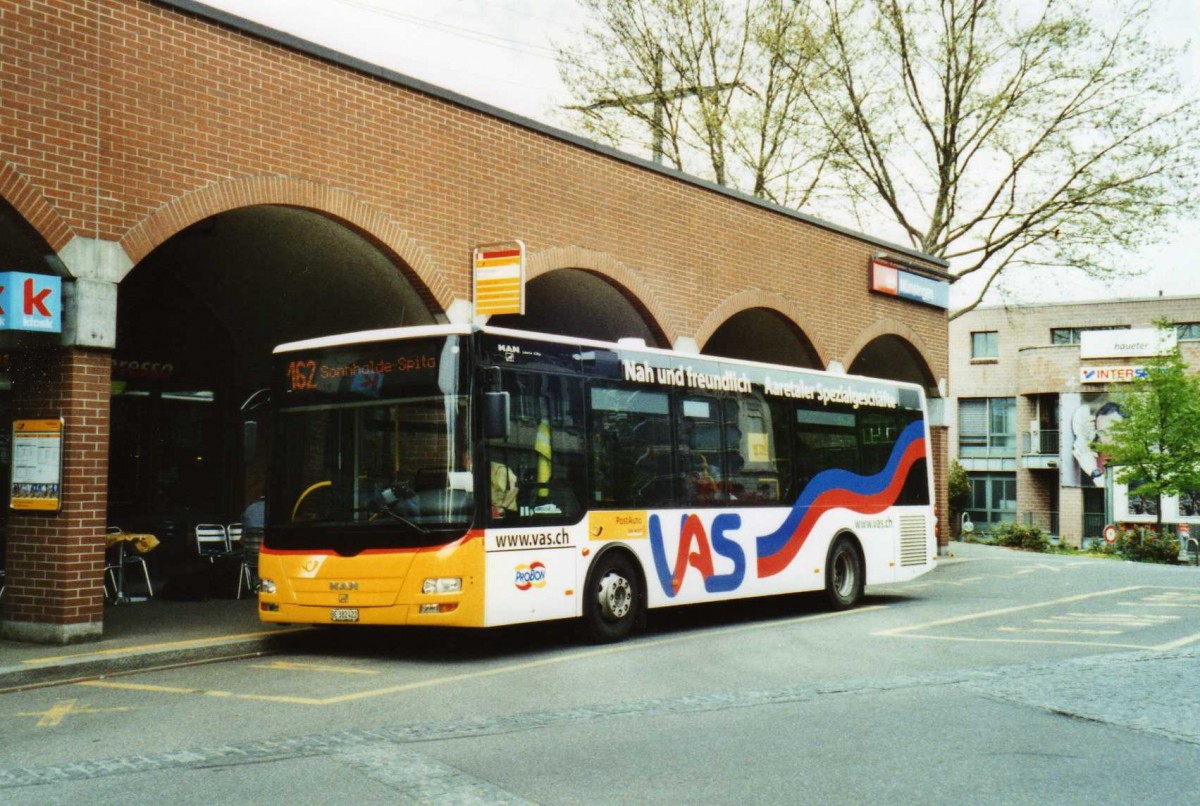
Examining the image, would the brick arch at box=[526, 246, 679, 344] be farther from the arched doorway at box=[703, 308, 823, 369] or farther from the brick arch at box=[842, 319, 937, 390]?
the brick arch at box=[842, 319, 937, 390]

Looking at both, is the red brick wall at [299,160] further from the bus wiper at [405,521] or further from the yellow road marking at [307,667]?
the yellow road marking at [307,667]

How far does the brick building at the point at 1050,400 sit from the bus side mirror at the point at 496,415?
44.3 metres

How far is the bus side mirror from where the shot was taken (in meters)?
10.2

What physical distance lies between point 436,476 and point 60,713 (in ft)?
11.0

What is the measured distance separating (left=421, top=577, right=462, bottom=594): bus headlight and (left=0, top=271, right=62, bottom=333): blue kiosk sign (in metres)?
Result: 3.90

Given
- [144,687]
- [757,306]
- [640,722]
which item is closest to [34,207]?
[144,687]

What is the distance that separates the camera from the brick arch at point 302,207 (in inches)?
463

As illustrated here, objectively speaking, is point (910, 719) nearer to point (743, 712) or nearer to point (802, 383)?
point (743, 712)

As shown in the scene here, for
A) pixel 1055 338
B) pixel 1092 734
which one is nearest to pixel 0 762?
pixel 1092 734

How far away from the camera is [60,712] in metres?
8.23

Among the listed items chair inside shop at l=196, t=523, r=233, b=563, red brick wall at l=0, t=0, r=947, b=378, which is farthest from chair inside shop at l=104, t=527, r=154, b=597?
red brick wall at l=0, t=0, r=947, b=378

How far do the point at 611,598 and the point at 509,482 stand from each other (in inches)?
74.2

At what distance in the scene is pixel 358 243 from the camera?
14773 mm

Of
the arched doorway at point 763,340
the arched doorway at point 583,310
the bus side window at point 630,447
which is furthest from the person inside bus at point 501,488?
the arched doorway at point 763,340
